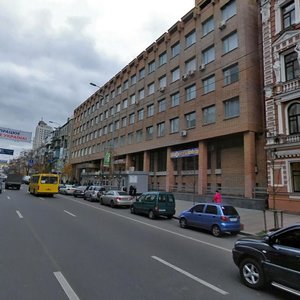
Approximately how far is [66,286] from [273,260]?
3937mm

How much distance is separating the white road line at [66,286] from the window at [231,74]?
25.6m

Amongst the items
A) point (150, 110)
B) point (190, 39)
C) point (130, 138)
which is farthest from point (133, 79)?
point (190, 39)

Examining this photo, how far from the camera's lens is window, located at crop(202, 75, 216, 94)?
103 feet

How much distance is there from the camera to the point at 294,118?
2134 cm

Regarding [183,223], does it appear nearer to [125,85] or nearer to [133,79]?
[133,79]

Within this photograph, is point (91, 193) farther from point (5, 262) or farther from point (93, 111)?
point (93, 111)

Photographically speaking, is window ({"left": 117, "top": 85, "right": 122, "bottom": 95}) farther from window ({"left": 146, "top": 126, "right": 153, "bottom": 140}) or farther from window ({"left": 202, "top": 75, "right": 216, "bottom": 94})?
window ({"left": 202, "top": 75, "right": 216, "bottom": 94})

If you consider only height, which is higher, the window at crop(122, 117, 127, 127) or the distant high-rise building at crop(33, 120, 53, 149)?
the distant high-rise building at crop(33, 120, 53, 149)

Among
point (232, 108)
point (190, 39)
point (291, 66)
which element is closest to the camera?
point (291, 66)

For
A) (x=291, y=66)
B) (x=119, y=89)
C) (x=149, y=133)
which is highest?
(x=119, y=89)

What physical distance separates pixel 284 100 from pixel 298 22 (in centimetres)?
544

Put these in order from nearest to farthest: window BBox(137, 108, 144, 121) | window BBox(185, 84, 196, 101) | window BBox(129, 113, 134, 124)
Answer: window BBox(185, 84, 196, 101)
window BBox(137, 108, 144, 121)
window BBox(129, 113, 134, 124)

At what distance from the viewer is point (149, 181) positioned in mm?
42719

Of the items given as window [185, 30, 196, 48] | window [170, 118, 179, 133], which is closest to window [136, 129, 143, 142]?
window [170, 118, 179, 133]
